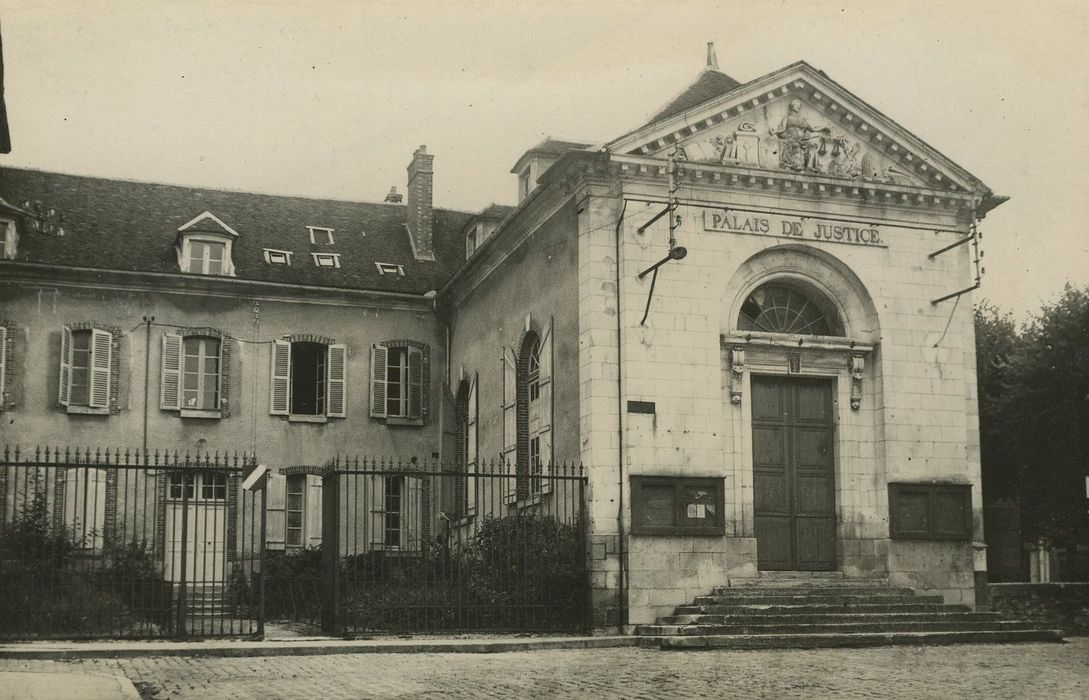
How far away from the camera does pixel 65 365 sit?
24172 mm

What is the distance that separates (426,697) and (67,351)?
1696cm

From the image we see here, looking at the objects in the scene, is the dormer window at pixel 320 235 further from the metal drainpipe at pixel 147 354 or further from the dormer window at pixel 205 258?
the metal drainpipe at pixel 147 354

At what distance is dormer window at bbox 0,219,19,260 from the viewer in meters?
24.4

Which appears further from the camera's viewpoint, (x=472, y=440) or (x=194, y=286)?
(x=194, y=286)

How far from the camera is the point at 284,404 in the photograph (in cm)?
2556

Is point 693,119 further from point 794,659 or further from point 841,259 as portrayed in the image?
point 794,659

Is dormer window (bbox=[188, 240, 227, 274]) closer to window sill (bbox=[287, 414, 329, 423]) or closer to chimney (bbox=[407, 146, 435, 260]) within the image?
window sill (bbox=[287, 414, 329, 423])

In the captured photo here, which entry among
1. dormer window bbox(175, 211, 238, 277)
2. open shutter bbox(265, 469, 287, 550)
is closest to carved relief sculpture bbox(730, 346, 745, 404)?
open shutter bbox(265, 469, 287, 550)

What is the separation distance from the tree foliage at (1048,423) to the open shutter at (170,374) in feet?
60.9

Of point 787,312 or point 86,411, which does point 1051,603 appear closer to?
point 787,312

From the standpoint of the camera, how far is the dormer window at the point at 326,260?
1064 inches

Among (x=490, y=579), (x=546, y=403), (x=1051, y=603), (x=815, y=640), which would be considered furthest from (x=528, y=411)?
(x=1051, y=603)

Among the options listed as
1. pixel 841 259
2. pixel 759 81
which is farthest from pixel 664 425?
pixel 759 81

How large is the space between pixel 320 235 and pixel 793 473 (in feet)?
46.6
